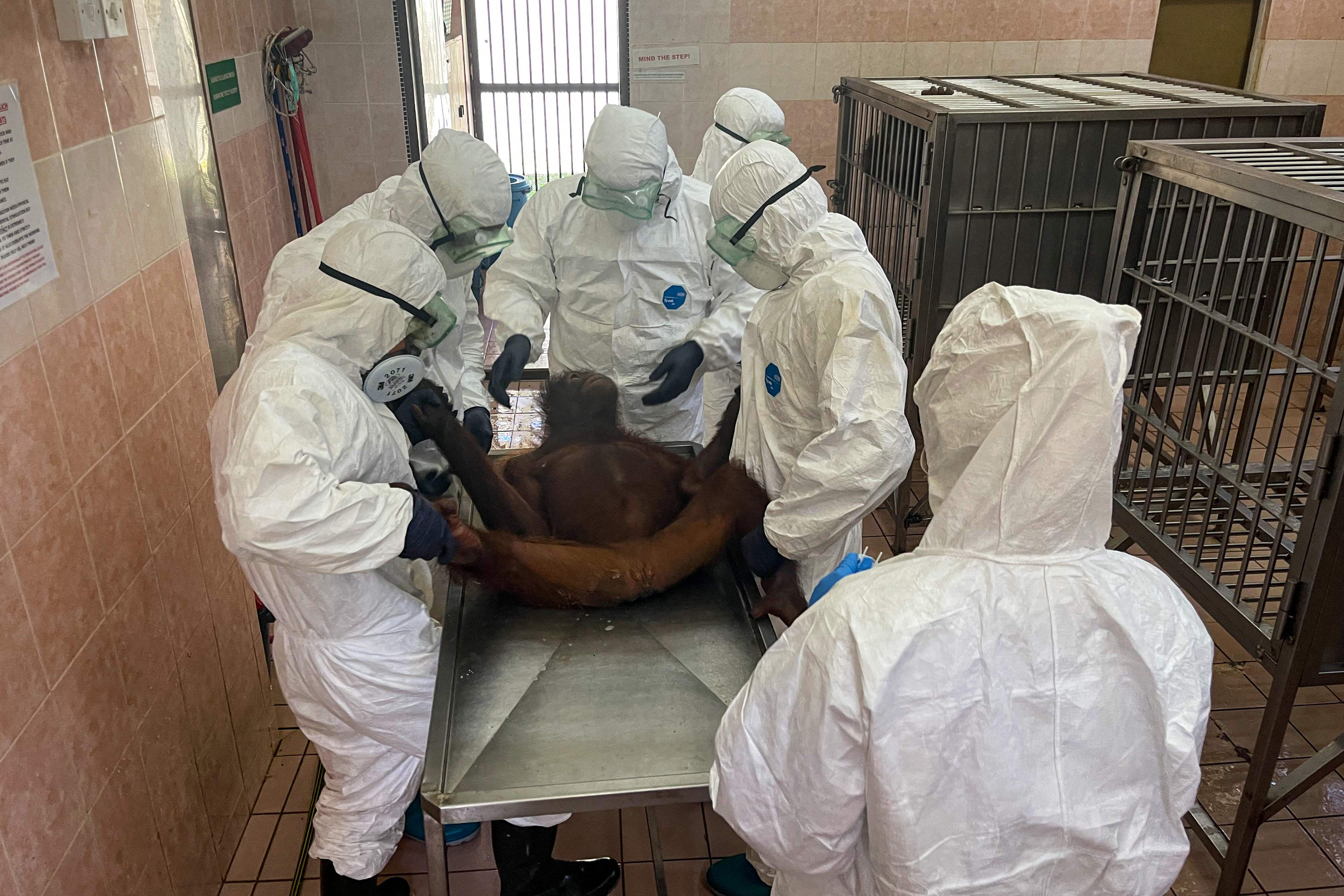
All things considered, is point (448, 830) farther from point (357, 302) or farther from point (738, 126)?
point (738, 126)

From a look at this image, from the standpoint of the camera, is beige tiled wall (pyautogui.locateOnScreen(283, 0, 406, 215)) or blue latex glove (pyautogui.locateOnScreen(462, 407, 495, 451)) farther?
beige tiled wall (pyautogui.locateOnScreen(283, 0, 406, 215))

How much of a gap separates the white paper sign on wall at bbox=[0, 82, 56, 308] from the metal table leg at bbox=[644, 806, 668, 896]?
1650 mm

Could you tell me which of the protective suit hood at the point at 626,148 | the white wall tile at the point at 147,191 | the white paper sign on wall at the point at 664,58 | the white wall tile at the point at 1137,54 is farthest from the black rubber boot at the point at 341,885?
the white wall tile at the point at 1137,54

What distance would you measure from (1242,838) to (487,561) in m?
1.85

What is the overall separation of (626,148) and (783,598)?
4.88ft

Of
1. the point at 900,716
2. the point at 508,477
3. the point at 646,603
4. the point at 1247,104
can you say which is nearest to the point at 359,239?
the point at 508,477

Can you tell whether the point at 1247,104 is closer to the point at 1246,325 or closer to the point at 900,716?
the point at 1246,325

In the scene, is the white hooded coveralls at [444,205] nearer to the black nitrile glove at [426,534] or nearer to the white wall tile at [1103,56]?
the black nitrile glove at [426,534]

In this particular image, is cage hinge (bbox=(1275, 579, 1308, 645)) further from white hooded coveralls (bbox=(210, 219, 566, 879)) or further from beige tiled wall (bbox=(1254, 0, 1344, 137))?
beige tiled wall (bbox=(1254, 0, 1344, 137))

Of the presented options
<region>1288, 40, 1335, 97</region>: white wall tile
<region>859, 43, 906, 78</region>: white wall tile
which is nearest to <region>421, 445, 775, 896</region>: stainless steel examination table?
<region>859, 43, 906, 78</region>: white wall tile

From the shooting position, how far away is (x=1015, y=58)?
521cm

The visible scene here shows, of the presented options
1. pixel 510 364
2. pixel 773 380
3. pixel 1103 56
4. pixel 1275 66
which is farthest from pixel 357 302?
pixel 1275 66

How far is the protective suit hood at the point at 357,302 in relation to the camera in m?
1.90

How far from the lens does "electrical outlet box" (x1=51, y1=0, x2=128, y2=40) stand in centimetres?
182
